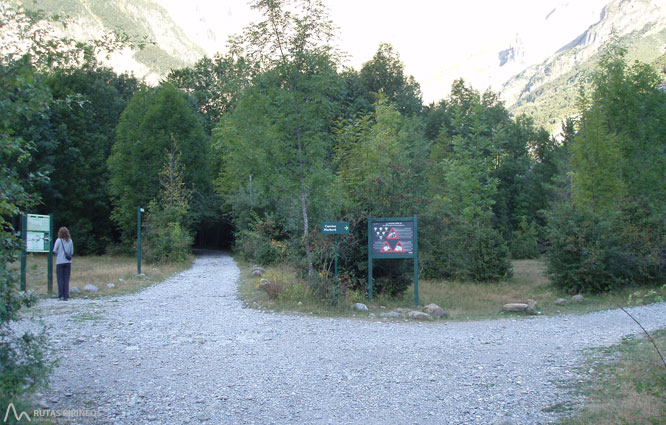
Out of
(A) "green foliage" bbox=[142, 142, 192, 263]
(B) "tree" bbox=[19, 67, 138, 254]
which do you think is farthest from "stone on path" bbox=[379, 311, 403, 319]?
(B) "tree" bbox=[19, 67, 138, 254]

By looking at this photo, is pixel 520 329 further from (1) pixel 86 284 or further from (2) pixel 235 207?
(2) pixel 235 207

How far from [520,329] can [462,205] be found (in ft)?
46.3

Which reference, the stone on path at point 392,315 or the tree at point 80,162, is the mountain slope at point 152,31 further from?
the stone on path at point 392,315

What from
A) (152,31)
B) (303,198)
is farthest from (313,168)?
(152,31)

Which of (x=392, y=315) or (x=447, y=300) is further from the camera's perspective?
(x=447, y=300)

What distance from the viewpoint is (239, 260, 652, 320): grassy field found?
39.4 feet

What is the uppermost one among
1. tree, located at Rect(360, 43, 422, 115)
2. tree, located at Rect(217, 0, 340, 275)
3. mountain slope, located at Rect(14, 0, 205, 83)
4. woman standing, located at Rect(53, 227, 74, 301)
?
mountain slope, located at Rect(14, 0, 205, 83)

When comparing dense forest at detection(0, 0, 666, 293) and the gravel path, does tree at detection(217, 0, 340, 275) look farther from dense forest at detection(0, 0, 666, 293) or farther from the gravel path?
the gravel path

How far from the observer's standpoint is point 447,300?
569 inches

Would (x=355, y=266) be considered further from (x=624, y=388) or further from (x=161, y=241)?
(x=161, y=241)

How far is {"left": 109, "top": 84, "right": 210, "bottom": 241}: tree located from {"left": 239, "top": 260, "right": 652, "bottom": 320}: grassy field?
68.6 ft

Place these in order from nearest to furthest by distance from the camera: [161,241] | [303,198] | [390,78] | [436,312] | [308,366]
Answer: [308,366], [436,312], [303,198], [161,241], [390,78]

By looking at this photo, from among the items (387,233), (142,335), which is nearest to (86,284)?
(142,335)

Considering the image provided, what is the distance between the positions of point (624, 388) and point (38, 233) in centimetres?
1387
